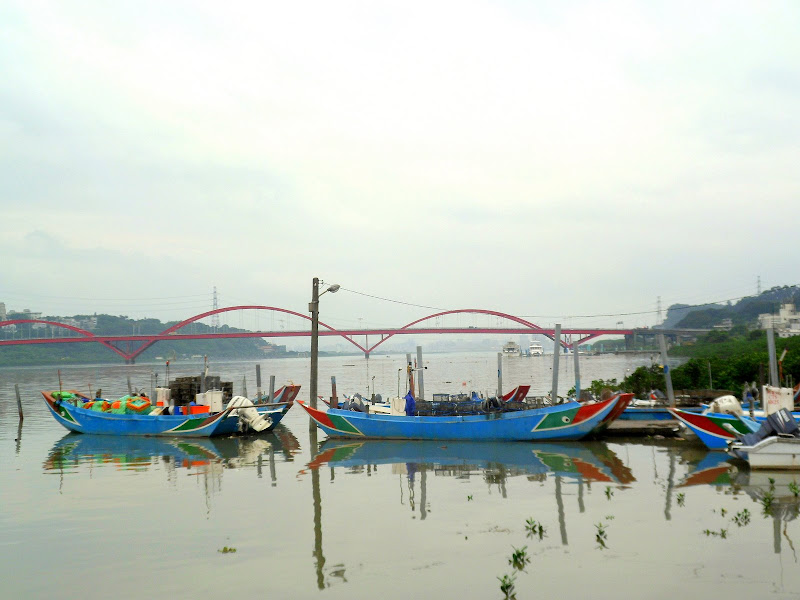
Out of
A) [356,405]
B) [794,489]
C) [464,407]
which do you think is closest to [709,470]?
[794,489]

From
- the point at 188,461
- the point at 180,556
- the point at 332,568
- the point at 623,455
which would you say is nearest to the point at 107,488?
the point at 188,461

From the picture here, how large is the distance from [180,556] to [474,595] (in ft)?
12.6

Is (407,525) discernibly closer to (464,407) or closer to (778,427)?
(778,427)

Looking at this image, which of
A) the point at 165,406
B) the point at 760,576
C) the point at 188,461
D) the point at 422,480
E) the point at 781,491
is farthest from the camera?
the point at 165,406

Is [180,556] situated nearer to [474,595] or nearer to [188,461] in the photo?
[474,595]

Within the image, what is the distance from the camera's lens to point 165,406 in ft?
74.3

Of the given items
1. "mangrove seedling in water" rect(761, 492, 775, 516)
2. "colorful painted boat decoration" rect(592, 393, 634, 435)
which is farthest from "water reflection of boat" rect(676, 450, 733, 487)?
"colorful painted boat decoration" rect(592, 393, 634, 435)

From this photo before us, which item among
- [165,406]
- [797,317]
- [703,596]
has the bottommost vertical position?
[703,596]

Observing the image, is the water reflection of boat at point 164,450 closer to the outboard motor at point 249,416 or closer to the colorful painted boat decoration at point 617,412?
the outboard motor at point 249,416

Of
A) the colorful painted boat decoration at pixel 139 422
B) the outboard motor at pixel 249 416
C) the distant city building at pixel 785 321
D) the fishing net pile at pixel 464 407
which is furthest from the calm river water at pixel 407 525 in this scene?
the distant city building at pixel 785 321

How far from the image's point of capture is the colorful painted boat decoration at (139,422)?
20844 millimetres

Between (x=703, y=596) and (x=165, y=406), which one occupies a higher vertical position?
(x=165, y=406)

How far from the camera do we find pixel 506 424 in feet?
57.7

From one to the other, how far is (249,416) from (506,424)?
7901 mm
